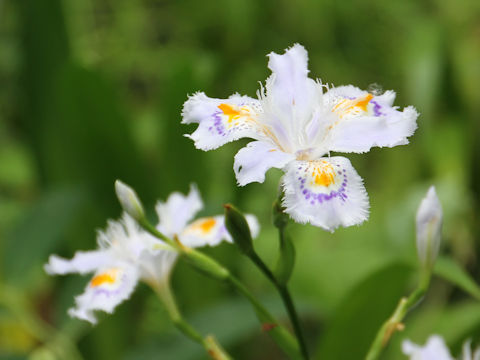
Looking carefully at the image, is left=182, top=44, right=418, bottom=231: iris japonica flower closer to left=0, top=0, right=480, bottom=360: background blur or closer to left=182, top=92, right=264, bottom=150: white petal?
left=182, top=92, right=264, bottom=150: white petal

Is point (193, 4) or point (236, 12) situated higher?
point (193, 4)

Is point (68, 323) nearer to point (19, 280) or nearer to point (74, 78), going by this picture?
point (19, 280)

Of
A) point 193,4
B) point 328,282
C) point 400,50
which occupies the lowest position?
point 328,282

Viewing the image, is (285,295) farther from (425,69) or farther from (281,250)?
(425,69)

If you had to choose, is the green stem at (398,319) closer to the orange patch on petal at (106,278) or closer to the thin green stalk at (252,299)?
the thin green stalk at (252,299)

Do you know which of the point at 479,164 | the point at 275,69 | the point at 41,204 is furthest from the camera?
the point at 479,164

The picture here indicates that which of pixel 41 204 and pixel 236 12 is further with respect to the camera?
pixel 236 12

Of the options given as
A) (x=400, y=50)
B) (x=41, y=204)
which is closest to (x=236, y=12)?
(x=400, y=50)

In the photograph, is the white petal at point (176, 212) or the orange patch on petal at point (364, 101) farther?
the white petal at point (176, 212)

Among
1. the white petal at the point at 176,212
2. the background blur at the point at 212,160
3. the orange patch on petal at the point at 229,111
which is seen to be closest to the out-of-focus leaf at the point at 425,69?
the background blur at the point at 212,160
